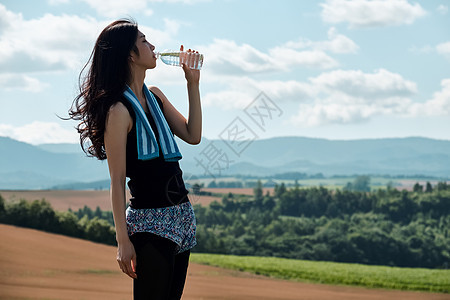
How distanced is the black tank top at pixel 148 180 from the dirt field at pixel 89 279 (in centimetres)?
970

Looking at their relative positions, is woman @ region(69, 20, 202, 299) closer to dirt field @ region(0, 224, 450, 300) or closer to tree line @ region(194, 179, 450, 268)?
dirt field @ region(0, 224, 450, 300)

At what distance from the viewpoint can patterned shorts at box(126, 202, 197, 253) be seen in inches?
91.1

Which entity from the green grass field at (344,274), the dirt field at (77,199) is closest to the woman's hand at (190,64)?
the green grass field at (344,274)

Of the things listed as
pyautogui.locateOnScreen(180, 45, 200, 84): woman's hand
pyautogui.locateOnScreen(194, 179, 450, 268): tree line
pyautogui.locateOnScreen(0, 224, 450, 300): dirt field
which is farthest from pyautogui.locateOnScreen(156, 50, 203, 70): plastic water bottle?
pyautogui.locateOnScreen(194, 179, 450, 268): tree line

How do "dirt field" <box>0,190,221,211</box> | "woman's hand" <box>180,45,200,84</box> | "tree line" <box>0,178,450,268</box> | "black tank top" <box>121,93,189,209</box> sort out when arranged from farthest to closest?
1. "dirt field" <box>0,190,221,211</box>
2. "tree line" <box>0,178,450,268</box>
3. "woman's hand" <box>180,45,200,84</box>
4. "black tank top" <box>121,93,189,209</box>

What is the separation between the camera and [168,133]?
2.44 metres

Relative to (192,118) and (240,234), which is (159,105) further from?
(240,234)

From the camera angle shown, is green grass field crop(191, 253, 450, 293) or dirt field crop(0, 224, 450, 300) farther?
green grass field crop(191, 253, 450, 293)

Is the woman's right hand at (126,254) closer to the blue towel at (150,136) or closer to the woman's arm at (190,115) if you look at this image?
the blue towel at (150,136)

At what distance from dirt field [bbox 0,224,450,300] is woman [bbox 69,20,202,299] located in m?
9.67

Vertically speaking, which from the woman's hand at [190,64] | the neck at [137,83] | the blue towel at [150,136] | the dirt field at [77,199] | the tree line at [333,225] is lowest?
the tree line at [333,225]

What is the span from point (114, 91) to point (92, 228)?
21.3 m

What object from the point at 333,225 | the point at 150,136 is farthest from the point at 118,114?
the point at 333,225

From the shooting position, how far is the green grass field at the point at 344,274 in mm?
19984
